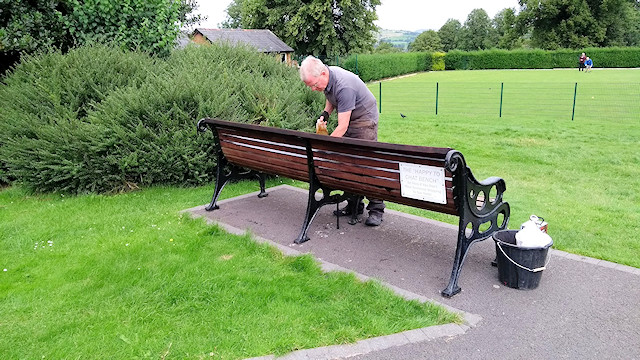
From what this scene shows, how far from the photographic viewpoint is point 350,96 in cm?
454

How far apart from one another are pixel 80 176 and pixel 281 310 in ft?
13.8

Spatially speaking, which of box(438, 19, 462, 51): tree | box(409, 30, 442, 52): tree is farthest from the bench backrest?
box(438, 19, 462, 51): tree

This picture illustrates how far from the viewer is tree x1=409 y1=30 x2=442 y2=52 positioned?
3829 inches

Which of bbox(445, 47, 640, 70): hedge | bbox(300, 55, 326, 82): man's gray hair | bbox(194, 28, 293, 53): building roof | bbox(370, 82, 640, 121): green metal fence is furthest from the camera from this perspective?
bbox(445, 47, 640, 70): hedge

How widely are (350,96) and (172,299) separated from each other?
7.65 ft

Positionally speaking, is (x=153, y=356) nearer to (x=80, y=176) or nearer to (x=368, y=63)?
(x=80, y=176)

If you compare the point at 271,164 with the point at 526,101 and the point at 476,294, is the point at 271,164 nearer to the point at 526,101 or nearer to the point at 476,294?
the point at 476,294

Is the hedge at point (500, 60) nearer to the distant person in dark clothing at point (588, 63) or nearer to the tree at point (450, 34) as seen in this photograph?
the distant person in dark clothing at point (588, 63)

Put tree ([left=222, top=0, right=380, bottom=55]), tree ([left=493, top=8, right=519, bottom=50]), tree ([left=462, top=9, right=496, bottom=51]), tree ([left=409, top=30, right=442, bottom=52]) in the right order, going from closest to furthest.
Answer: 1. tree ([left=222, top=0, right=380, bottom=55])
2. tree ([left=493, top=8, right=519, bottom=50])
3. tree ([left=462, top=9, right=496, bottom=51])
4. tree ([left=409, top=30, right=442, bottom=52])

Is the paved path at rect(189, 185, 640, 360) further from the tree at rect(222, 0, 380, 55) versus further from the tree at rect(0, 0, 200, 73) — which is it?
the tree at rect(222, 0, 380, 55)

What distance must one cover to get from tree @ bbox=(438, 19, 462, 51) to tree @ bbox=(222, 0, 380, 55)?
51336 mm

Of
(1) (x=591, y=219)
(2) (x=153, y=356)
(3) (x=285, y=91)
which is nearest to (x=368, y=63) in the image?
(3) (x=285, y=91)

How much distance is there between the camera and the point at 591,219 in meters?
5.27

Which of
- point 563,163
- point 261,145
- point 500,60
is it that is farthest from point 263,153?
point 500,60
